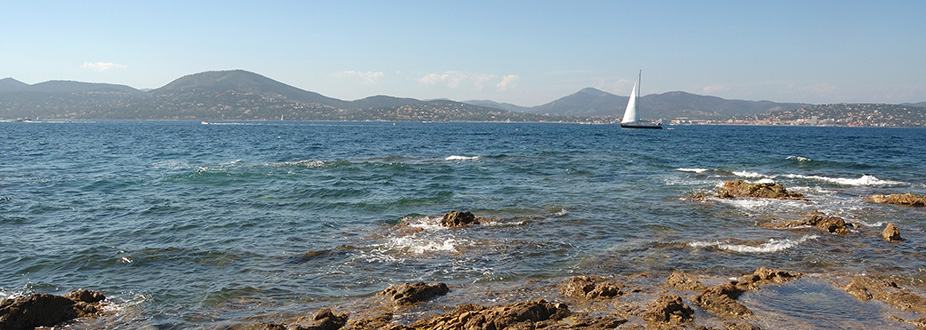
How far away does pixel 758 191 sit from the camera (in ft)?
86.4

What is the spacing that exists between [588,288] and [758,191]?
1926cm

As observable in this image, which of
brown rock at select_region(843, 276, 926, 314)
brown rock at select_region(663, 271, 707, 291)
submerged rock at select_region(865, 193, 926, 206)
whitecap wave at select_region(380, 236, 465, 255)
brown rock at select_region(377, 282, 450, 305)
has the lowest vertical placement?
submerged rock at select_region(865, 193, 926, 206)

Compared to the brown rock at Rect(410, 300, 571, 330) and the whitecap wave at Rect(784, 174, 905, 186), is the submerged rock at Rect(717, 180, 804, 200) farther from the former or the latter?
the brown rock at Rect(410, 300, 571, 330)

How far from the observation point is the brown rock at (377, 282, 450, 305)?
442 inches

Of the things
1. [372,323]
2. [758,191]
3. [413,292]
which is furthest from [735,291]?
[758,191]

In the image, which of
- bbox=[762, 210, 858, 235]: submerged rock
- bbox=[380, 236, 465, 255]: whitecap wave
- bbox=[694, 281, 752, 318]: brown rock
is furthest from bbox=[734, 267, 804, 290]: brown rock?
bbox=[380, 236, 465, 255]: whitecap wave

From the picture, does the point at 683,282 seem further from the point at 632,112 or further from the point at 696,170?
the point at 632,112

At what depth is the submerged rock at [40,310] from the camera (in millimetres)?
10133

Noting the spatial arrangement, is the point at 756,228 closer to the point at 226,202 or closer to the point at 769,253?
the point at 769,253

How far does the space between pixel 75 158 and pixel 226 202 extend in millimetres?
32262

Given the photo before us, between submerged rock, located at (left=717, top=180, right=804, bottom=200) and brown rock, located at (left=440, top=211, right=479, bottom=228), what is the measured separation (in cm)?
1404

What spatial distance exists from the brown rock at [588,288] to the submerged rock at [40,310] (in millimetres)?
10372

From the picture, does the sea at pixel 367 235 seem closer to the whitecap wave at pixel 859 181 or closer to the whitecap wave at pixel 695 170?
the whitecap wave at pixel 859 181

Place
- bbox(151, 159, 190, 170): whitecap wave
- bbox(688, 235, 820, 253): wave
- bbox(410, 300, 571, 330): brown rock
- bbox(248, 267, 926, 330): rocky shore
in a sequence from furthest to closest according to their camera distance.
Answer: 1. bbox(151, 159, 190, 170): whitecap wave
2. bbox(688, 235, 820, 253): wave
3. bbox(248, 267, 926, 330): rocky shore
4. bbox(410, 300, 571, 330): brown rock
